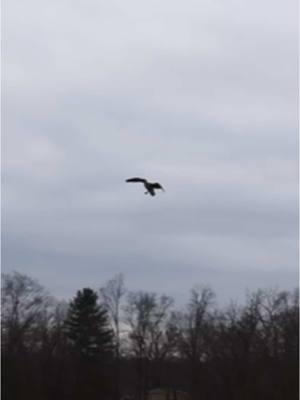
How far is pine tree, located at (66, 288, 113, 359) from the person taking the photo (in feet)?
258

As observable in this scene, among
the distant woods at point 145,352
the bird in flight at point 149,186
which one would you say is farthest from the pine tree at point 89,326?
the bird in flight at point 149,186

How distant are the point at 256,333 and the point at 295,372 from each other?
22414mm

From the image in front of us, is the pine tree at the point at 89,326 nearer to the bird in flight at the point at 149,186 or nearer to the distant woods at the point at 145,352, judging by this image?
the distant woods at the point at 145,352

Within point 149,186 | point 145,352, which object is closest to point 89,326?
point 145,352

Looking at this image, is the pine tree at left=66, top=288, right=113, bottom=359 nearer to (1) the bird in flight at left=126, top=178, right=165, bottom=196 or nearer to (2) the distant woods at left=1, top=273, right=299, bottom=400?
(2) the distant woods at left=1, top=273, right=299, bottom=400

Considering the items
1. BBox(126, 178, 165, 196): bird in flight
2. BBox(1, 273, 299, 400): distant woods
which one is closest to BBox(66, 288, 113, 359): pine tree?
BBox(1, 273, 299, 400): distant woods

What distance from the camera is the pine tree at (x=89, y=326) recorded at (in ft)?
258

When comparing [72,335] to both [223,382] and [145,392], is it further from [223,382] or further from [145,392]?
[223,382]

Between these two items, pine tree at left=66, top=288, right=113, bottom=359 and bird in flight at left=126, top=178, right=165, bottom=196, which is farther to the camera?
pine tree at left=66, top=288, right=113, bottom=359

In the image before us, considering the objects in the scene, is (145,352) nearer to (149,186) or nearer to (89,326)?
(89,326)

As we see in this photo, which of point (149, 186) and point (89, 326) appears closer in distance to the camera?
point (149, 186)

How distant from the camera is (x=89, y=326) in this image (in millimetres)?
82250

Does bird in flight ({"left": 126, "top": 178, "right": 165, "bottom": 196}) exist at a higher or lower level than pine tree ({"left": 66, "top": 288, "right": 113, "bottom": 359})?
lower

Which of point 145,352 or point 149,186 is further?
point 145,352
